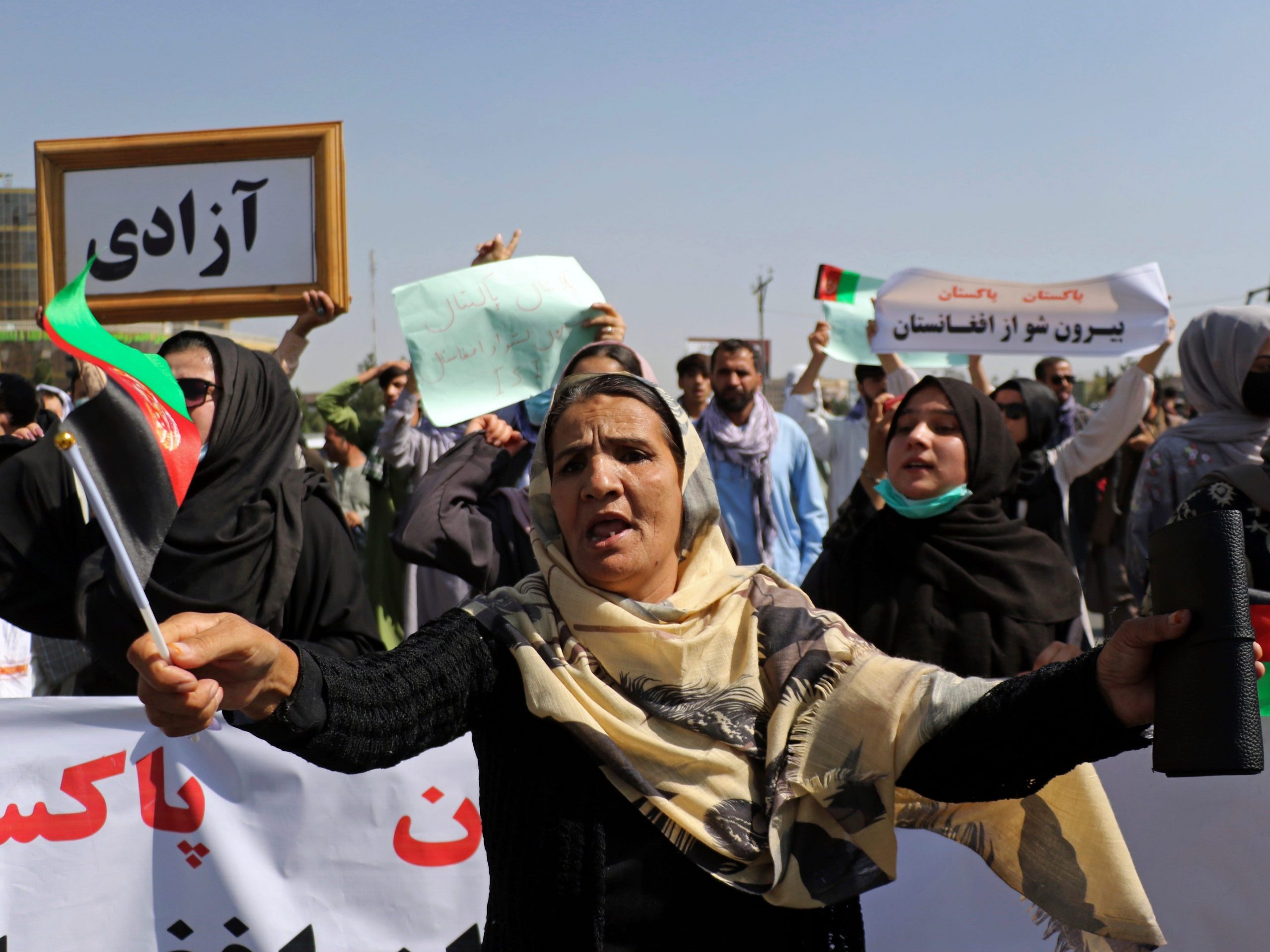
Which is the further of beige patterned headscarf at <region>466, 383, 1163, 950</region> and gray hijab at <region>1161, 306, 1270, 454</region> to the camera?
gray hijab at <region>1161, 306, 1270, 454</region>

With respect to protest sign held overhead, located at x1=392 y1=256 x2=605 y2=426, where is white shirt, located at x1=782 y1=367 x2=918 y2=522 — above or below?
below

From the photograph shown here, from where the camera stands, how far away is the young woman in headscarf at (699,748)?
1.60 m

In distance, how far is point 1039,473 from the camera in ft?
17.2

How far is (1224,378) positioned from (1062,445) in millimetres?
1163

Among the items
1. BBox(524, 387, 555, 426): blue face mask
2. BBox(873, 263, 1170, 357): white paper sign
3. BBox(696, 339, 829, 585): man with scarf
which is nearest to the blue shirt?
BBox(696, 339, 829, 585): man with scarf

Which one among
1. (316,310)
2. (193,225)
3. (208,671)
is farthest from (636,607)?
(193,225)

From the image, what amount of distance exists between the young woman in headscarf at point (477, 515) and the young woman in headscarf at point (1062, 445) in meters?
1.93

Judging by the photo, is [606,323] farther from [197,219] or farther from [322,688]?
[322,688]

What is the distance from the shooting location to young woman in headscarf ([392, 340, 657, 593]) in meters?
3.46

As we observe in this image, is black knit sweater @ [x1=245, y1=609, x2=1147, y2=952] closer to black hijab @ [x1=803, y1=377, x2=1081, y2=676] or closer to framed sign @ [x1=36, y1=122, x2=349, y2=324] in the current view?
black hijab @ [x1=803, y1=377, x2=1081, y2=676]

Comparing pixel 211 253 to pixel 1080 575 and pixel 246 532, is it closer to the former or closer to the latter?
pixel 246 532

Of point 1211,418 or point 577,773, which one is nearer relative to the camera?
point 577,773

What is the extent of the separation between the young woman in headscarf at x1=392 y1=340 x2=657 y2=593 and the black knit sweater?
166 cm

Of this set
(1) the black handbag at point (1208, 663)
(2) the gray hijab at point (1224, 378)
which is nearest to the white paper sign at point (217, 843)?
(1) the black handbag at point (1208, 663)
